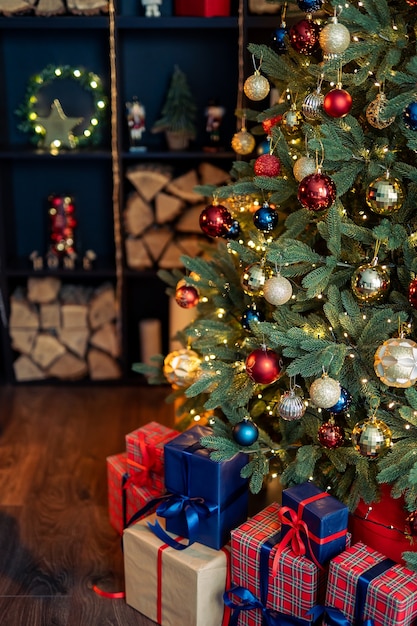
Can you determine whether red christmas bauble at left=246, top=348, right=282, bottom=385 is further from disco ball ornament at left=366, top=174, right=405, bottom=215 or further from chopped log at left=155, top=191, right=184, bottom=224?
chopped log at left=155, top=191, right=184, bottom=224

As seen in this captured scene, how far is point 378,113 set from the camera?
189 cm

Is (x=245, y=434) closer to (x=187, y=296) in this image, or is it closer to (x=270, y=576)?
(x=270, y=576)

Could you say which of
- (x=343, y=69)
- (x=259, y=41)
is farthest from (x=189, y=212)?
(x=343, y=69)

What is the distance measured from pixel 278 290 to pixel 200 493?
595 millimetres

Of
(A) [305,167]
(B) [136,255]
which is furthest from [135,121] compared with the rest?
(A) [305,167]

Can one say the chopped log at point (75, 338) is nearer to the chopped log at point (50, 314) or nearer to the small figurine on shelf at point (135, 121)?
the chopped log at point (50, 314)

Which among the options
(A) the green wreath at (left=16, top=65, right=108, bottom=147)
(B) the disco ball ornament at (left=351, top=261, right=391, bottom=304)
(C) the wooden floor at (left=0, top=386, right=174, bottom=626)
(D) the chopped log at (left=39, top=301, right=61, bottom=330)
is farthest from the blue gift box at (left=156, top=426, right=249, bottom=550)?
(A) the green wreath at (left=16, top=65, right=108, bottom=147)

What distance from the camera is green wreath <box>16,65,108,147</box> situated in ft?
11.2

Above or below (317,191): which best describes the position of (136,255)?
below

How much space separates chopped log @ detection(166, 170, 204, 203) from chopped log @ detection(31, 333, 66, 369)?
0.84m

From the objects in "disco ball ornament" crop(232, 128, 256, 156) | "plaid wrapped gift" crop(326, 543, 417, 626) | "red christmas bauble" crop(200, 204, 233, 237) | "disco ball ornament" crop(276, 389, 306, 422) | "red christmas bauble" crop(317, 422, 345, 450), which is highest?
"disco ball ornament" crop(232, 128, 256, 156)

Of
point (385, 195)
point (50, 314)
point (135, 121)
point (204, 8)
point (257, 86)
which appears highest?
point (204, 8)

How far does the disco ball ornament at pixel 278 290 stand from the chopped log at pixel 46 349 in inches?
70.0

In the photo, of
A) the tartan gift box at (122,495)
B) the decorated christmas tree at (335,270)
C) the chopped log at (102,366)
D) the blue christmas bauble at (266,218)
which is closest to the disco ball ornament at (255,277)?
→ the decorated christmas tree at (335,270)
